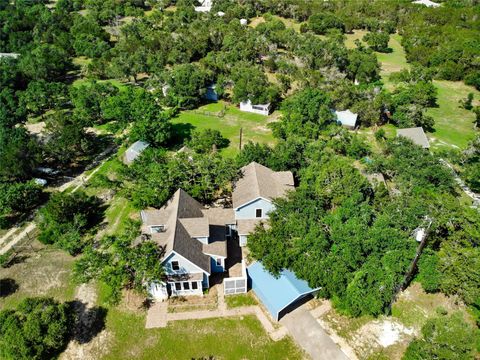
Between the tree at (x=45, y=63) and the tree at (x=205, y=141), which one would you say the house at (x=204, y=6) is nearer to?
the tree at (x=45, y=63)

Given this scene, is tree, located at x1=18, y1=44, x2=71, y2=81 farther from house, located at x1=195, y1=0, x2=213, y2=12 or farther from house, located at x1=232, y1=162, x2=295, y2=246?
house, located at x1=232, y1=162, x2=295, y2=246

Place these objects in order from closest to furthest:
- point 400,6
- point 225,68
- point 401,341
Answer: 1. point 401,341
2. point 225,68
3. point 400,6

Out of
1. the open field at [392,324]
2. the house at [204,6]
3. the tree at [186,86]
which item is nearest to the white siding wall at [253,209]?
the open field at [392,324]

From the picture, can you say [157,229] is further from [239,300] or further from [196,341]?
[196,341]

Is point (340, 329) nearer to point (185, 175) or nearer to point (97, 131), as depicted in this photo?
point (185, 175)

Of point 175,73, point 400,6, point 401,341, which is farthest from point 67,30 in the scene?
point 401,341

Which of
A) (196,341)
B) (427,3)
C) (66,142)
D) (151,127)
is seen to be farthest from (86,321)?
(427,3)
